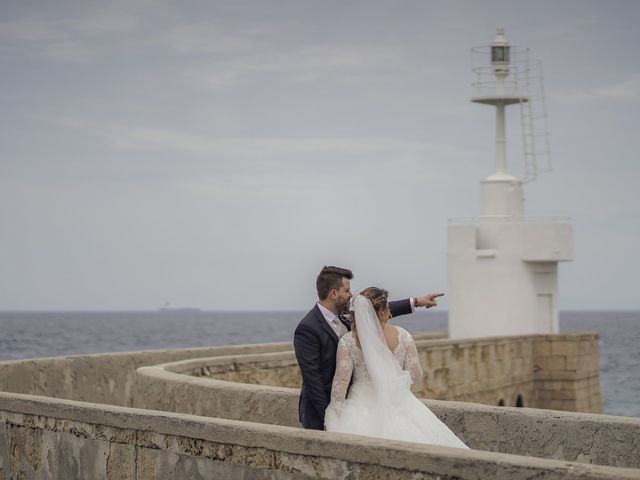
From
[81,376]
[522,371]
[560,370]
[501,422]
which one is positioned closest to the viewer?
[501,422]

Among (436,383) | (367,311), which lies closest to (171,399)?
(367,311)

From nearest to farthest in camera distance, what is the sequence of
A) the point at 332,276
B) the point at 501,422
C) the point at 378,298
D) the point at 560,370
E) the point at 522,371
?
1. the point at 378,298
2. the point at 332,276
3. the point at 501,422
4. the point at 522,371
5. the point at 560,370

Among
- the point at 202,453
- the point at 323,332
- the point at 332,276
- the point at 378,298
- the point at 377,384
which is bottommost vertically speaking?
the point at 202,453

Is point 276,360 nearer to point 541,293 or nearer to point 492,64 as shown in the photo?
point 541,293

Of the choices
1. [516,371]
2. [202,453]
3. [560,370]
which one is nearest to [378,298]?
[202,453]

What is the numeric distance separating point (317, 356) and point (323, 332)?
0.15 meters

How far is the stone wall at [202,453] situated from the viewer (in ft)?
16.9

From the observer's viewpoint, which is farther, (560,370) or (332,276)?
(560,370)

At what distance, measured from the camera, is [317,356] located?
23.0ft

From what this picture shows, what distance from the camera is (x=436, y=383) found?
20234 mm

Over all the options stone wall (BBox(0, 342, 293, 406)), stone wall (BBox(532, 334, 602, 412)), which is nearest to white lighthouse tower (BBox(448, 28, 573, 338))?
stone wall (BBox(532, 334, 602, 412))

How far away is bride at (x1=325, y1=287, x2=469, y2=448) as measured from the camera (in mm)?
6762

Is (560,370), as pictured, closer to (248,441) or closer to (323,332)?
(323,332)

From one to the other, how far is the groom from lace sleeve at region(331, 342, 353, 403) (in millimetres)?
119
